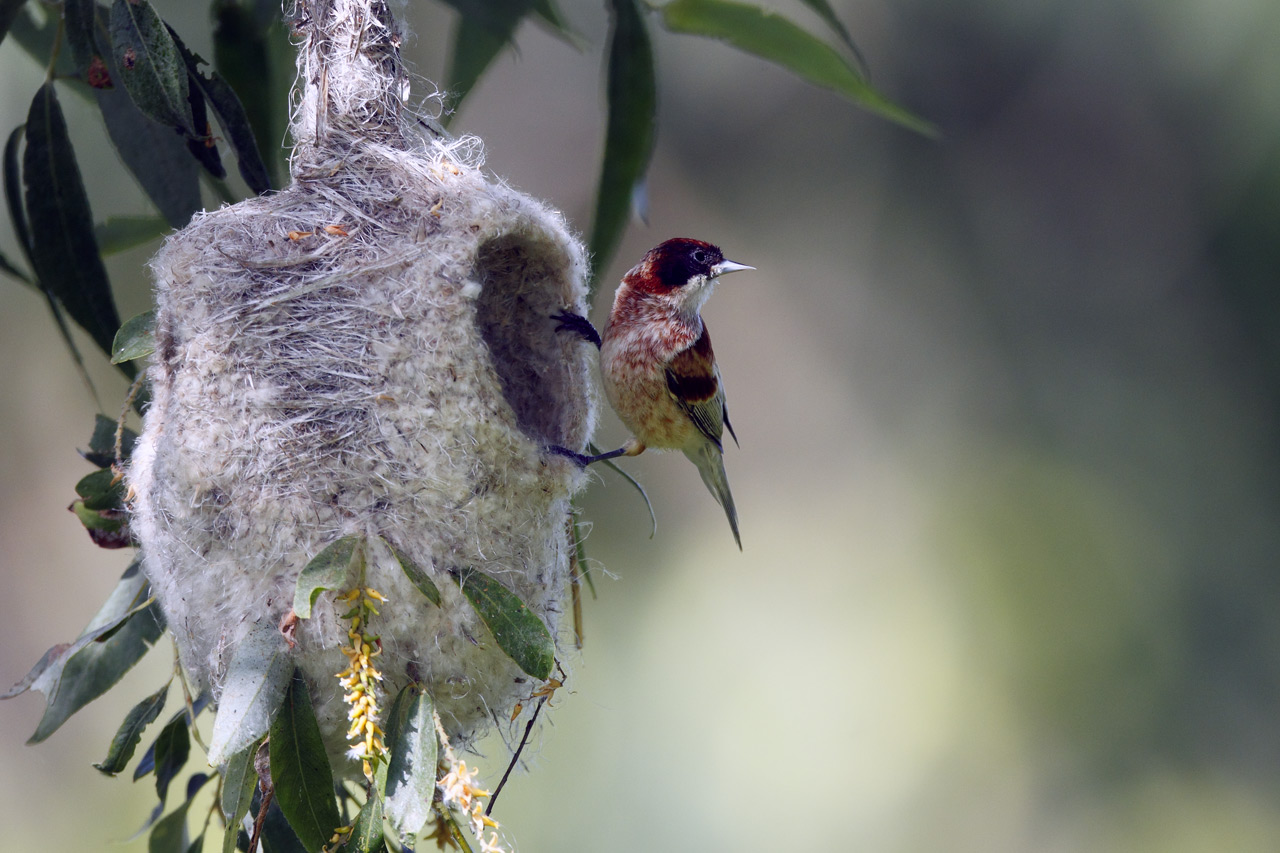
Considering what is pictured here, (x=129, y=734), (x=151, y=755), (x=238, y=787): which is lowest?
(x=151, y=755)

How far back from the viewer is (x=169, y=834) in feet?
7.07

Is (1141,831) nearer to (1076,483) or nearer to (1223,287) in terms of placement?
(1076,483)

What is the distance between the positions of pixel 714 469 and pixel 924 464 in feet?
12.3

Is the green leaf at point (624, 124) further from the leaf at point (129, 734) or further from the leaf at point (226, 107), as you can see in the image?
the leaf at point (129, 734)

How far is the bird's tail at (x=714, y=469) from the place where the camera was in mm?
2600

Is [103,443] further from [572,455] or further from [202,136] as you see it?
[572,455]

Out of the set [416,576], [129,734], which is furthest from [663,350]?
[129,734]

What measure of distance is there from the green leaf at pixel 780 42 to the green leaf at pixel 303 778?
5.98 ft

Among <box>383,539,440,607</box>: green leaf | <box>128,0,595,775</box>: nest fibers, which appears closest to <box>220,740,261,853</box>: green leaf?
<box>128,0,595,775</box>: nest fibers

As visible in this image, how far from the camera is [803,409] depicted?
20.3 ft

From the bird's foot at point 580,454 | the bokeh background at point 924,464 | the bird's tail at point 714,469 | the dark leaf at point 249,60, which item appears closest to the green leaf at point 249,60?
the dark leaf at point 249,60

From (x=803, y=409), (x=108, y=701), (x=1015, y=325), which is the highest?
(x=1015, y=325)

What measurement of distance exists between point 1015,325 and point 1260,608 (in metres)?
2.12

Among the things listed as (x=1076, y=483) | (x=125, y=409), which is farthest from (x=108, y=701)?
(x=1076, y=483)
